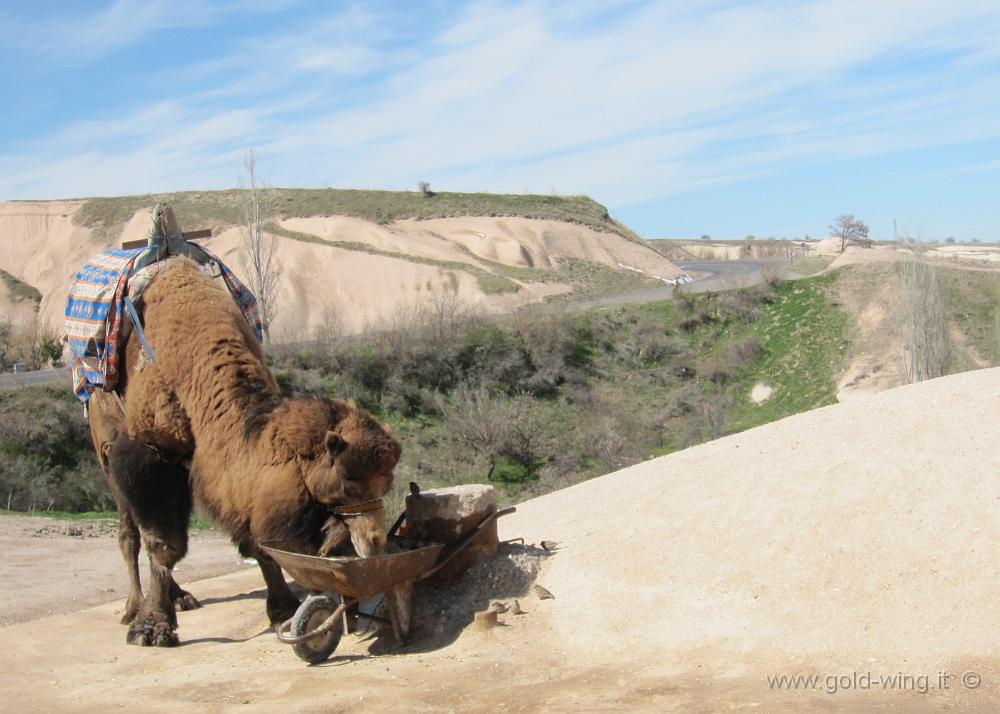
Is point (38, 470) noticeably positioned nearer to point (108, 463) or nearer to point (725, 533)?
point (108, 463)

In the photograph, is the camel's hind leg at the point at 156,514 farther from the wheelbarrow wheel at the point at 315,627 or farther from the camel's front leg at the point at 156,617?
the wheelbarrow wheel at the point at 315,627

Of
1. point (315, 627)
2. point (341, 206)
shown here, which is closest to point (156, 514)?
point (315, 627)

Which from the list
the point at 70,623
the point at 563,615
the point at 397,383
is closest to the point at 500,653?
the point at 563,615

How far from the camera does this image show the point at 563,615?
6.30 m

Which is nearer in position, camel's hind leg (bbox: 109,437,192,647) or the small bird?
the small bird

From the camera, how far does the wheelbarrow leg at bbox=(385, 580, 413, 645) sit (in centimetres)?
615

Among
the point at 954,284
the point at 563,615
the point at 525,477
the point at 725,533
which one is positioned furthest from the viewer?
the point at 954,284

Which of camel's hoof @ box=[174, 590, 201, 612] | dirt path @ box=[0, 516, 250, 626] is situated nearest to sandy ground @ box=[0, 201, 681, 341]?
dirt path @ box=[0, 516, 250, 626]

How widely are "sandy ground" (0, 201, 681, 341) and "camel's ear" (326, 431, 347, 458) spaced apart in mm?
28994

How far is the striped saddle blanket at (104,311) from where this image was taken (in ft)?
23.6

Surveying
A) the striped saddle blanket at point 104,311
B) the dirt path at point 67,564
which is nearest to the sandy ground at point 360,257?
the dirt path at point 67,564

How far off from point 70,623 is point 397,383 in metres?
22.5

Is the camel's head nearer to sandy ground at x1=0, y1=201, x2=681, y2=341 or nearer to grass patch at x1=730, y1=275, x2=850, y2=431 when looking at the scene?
grass patch at x1=730, y1=275, x2=850, y2=431

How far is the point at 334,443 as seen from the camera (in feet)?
17.6
